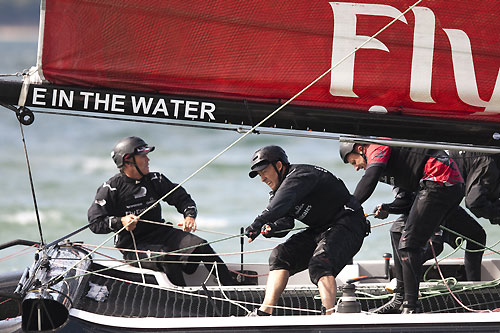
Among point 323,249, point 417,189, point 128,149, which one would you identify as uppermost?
point 128,149

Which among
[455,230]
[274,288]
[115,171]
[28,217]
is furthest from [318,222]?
[115,171]

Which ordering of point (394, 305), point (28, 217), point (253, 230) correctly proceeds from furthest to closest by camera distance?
1. point (28, 217)
2. point (394, 305)
3. point (253, 230)

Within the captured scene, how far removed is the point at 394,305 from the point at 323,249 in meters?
0.70

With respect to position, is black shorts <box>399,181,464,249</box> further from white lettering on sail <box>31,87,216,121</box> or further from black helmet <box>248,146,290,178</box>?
white lettering on sail <box>31,87,216,121</box>

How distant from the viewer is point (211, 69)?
452cm

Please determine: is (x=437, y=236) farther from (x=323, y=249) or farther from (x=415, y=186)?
(x=323, y=249)

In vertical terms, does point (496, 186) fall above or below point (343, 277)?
above

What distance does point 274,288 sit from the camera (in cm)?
516

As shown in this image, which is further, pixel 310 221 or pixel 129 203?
pixel 129 203

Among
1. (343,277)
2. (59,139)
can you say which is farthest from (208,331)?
(59,139)

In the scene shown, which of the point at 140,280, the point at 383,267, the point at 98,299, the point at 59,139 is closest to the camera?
the point at 98,299

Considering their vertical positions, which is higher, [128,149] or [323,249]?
[128,149]

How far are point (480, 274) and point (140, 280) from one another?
2.19 metres

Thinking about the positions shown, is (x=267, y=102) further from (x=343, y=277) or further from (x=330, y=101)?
A: (x=343, y=277)
